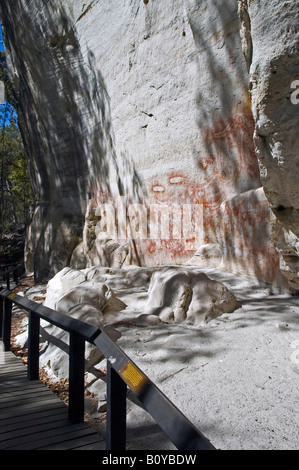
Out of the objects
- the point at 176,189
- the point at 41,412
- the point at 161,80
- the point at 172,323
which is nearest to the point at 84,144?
the point at 161,80

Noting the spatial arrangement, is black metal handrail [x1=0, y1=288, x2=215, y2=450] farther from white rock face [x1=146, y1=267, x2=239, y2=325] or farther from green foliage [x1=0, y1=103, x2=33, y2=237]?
green foliage [x1=0, y1=103, x2=33, y2=237]

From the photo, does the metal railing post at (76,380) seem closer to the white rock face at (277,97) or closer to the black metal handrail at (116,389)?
the black metal handrail at (116,389)

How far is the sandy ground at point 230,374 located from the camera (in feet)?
6.66

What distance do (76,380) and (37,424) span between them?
36cm

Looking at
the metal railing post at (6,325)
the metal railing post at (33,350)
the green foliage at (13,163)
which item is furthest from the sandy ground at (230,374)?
the green foliage at (13,163)

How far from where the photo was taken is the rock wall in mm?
3281

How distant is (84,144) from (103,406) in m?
9.15

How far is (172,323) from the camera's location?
375 cm

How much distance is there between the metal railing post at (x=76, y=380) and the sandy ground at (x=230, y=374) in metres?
0.20

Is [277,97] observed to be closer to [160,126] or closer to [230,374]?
[230,374]

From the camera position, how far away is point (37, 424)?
2.26m

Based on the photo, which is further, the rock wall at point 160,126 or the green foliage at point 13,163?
the green foliage at point 13,163

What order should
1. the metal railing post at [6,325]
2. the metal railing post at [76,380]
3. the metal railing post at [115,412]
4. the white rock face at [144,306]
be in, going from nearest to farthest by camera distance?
the metal railing post at [115,412] → the metal railing post at [76,380] → the white rock face at [144,306] → the metal railing post at [6,325]
